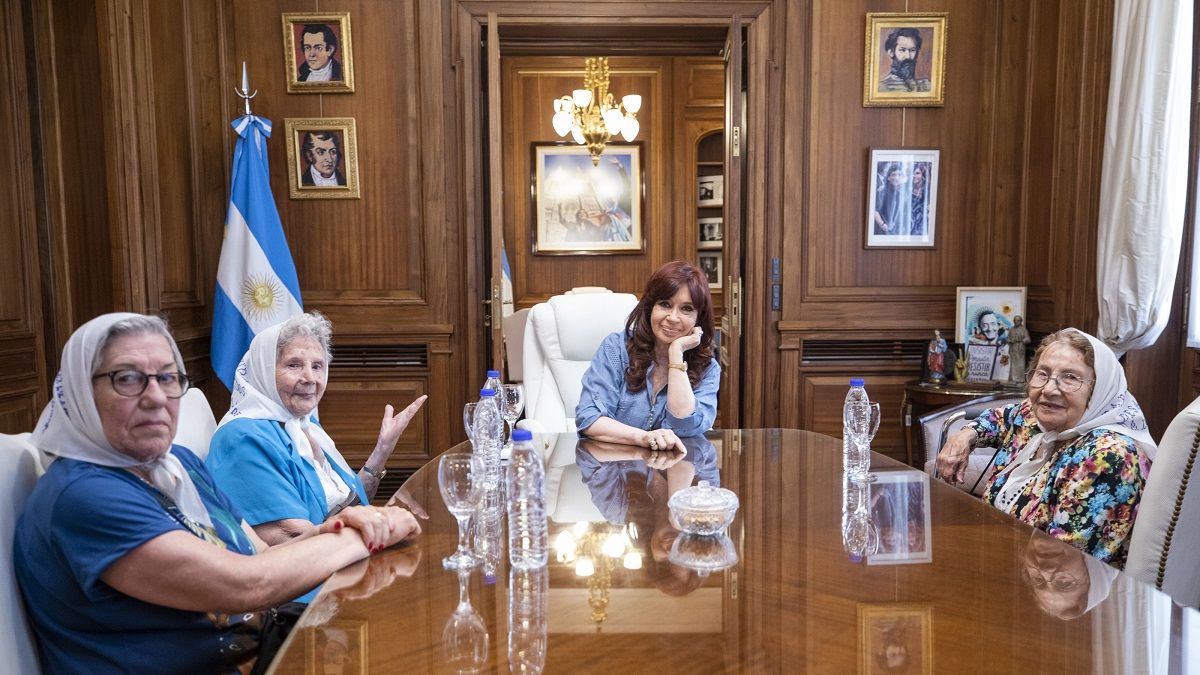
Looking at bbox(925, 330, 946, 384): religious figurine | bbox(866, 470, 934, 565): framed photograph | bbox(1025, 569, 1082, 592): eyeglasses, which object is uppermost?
bbox(1025, 569, 1082, 592): eyeglasses

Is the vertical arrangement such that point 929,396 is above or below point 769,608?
below

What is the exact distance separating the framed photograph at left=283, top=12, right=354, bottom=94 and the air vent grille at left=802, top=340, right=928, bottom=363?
272 cm

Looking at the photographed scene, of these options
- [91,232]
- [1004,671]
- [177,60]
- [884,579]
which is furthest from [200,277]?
[1004,671]

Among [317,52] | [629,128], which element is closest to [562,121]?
[629,128]

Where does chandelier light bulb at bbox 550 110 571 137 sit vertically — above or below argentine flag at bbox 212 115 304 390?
above

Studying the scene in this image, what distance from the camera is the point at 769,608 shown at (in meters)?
1.16

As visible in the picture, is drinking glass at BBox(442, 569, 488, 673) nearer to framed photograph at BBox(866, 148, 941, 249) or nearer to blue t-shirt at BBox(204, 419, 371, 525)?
blue t-shirt at BBox(204, 419, 371, 525)

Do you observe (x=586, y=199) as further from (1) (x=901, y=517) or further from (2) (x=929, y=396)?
(1) (x=901, y=517)

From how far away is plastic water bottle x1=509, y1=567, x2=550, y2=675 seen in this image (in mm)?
1002

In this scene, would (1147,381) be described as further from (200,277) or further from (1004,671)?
(200,277)

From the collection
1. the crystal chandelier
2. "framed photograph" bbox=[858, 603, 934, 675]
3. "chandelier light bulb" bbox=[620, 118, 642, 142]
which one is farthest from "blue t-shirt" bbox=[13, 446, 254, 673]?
"chandelier light bulb" bbox=[620, 118, 642, 142]

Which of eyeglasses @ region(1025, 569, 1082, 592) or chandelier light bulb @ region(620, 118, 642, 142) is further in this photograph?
chandelier light bulb @ region(620, 118, 642, 142)

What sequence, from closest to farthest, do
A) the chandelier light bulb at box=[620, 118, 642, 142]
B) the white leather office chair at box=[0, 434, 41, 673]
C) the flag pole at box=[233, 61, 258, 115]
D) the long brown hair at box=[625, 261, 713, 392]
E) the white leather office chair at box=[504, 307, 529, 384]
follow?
1. the white leather office chair at box=[0, 434, 41, 673]
2. the long brown hair at box=[625, 261, 713, 392]
3. the flag pole at box=[233, 61, 258, 115]
4. the white leather office chair at box=[504, 307, 529, 384]
5. the chandelier light bulb at box=[620, 118, 642, 142]

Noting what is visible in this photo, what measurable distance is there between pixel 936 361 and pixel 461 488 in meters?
3.34
